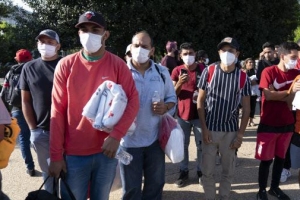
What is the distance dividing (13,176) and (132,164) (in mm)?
2789

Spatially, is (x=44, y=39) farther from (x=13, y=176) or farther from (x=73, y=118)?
(x=13, y=176)

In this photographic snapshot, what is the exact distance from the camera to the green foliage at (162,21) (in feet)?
Result: 39.0

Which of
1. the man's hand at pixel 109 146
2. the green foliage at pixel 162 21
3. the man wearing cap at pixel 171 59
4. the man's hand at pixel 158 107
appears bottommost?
the man's hand at pixel 109 146

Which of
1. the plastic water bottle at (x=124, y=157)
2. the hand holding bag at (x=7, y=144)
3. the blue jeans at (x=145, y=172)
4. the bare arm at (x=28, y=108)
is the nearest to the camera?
the hand holding bag at (x=7, y=144)

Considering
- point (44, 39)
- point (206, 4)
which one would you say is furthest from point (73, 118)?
point (206, 4)

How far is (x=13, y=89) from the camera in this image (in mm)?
4652

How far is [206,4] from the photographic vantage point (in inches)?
518

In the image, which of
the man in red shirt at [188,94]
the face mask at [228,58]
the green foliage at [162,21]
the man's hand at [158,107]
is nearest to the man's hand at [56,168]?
the man's hand at [158,107]

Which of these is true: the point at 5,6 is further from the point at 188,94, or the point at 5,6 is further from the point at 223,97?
the point at 223,97

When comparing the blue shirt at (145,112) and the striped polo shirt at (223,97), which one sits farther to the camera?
the striped polo shirt at (223,97)

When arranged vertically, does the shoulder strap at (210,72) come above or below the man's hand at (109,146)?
above

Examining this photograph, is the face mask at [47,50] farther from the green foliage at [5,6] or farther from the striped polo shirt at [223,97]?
the green foliage at [5,6]

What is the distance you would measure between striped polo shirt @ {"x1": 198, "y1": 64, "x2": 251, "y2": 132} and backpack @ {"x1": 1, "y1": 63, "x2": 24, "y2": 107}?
2.49 metres

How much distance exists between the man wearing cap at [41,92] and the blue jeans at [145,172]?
888 millimetres
